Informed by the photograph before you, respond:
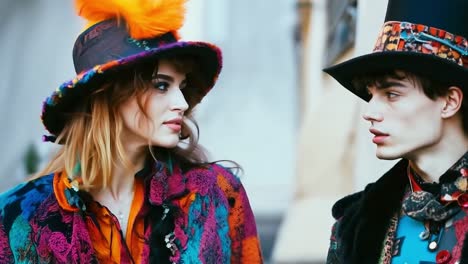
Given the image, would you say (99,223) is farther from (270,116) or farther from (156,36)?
(270,116)

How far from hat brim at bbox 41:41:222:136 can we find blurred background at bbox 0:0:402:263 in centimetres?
24

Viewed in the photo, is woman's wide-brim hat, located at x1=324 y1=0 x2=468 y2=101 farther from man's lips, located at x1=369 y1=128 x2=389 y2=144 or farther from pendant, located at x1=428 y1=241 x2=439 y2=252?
pendant, located at x1=428 y1=241 x2=439 y2=252

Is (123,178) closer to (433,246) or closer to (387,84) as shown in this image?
(387,84)

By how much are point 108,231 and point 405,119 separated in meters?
1.14

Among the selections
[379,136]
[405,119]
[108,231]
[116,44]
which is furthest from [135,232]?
[405,119]

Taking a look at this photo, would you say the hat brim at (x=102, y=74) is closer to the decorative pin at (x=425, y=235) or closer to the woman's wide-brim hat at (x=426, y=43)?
the woman's wide-brim hat at (x=426, y=43)

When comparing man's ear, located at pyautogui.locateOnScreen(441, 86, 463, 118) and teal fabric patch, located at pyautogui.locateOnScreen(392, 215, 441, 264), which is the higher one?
man's ear, located at pyautogui.locateOnScreen(441, 86, 463, 118)

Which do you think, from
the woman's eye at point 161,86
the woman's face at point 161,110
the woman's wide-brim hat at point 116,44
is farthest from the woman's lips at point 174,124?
the woman's wide-brim hat at point 116,44

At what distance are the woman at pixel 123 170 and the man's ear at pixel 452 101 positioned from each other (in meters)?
0.93

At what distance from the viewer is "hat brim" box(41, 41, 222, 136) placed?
3.10m

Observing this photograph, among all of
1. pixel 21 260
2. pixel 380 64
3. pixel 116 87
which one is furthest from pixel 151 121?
pixel 380 64

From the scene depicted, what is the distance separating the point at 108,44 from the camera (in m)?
3.19

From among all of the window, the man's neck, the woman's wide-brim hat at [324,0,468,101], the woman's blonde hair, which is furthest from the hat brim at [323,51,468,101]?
the window

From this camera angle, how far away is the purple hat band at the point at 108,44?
10.3ft
